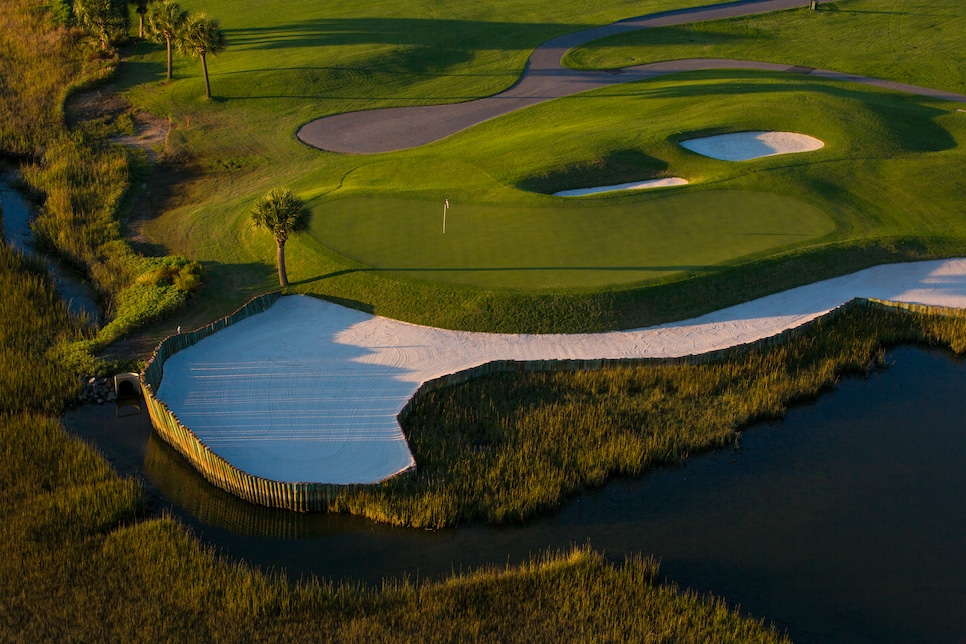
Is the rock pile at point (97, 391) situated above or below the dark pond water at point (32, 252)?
below

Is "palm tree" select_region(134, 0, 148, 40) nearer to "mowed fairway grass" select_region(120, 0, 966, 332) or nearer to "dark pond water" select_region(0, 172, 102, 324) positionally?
"mowed fairway grass" select_region(120, 0, 966, 332)

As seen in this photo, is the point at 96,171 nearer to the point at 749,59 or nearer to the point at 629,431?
the point at 629,431

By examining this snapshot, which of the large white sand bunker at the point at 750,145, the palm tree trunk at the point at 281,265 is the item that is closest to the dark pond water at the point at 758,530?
the palm tree trunk at the point at 281,265

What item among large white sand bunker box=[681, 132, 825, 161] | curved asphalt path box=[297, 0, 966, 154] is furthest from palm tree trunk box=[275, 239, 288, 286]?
large white sand bunker box=[681, 132, 825, 161]

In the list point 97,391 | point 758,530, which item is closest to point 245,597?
point 97,391

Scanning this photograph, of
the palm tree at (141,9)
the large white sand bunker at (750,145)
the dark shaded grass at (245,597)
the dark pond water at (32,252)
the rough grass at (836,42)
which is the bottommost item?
the dark shaded grass at (245,597)

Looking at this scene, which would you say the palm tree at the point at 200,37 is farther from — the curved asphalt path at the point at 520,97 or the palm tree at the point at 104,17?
the palm tree at the point at 104,17

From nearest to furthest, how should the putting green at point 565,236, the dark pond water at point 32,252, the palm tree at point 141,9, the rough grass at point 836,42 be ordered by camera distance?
the putting green at point 565,236 → the dark pond water at point 32,252 → the rough grass at point 836,42 → the palm tree at point 141,9
